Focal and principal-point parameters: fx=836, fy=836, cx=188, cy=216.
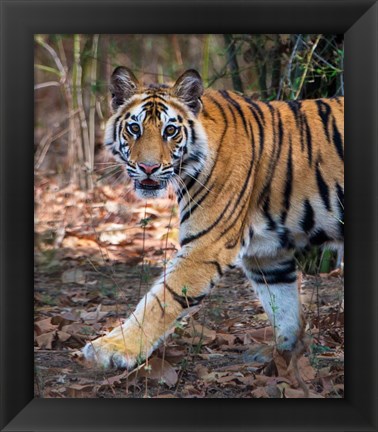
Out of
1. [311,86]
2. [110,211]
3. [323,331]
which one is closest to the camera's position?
[323,331]

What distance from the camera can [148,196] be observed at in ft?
14.3

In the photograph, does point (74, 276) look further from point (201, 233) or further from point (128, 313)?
point (201, 233)

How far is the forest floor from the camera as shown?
4.25m

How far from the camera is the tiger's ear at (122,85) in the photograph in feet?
14.8

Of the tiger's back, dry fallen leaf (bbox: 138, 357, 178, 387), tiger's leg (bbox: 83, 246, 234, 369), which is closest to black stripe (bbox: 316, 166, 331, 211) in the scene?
the tiger's back

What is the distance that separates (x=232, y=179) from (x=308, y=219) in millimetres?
504

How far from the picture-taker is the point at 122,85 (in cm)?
456

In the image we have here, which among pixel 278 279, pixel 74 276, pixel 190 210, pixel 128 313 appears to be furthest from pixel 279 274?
pixel 74 276

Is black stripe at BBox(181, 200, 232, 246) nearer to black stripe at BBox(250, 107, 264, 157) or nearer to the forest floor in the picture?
the forest floor

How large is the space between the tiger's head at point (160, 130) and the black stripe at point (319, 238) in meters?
0.75

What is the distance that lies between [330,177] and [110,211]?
10.6 ft
